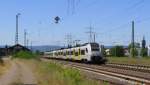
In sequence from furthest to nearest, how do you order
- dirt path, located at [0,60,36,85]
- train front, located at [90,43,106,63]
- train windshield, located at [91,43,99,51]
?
train windshield, located at [91,43,99,51], train front, located at [90,43,106,63], dirt path, located at [0,60,36,85]

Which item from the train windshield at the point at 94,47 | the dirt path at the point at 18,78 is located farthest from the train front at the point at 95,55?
the dirt path at the point at 18,78

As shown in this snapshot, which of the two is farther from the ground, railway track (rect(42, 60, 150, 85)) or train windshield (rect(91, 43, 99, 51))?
train windshield (rect(91, 43, 99, 51))

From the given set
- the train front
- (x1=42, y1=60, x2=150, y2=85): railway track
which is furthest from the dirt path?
the train front

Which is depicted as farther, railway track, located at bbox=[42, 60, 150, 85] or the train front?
the train front

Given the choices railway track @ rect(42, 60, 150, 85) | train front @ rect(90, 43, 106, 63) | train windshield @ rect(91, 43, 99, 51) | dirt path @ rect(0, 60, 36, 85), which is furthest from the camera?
train windshield @ rect(91, 43, 99, 51)

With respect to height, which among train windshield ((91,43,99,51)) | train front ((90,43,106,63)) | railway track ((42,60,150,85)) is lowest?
railway track ((42,60,150,85))

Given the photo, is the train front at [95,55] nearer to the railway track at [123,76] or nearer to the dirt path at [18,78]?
the railway track at [123,76]

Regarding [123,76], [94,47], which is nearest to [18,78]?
[123,76]

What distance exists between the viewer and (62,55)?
9888 cm

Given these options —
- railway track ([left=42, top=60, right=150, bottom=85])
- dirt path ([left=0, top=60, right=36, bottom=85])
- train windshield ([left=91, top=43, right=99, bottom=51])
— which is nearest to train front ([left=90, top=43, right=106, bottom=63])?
train windshield ([left=91, top=43, right=99, bottom=51])

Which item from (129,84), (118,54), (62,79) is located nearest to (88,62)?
(129,84)

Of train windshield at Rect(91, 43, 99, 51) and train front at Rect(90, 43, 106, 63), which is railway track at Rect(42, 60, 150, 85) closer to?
train front at Rect(90, 43, 106, 63)

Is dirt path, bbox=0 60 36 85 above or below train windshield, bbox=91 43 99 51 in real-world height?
below

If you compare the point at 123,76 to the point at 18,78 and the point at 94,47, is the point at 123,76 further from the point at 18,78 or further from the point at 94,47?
the point at 94,47
